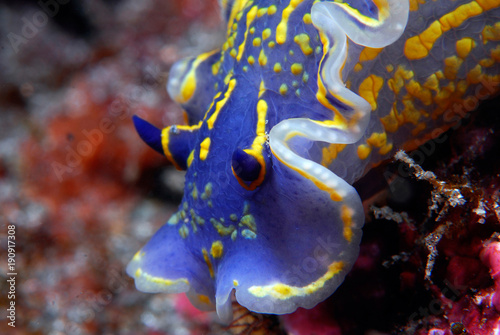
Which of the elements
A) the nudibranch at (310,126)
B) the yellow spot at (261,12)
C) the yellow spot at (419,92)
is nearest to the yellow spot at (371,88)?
the nudibranch at (310,126)

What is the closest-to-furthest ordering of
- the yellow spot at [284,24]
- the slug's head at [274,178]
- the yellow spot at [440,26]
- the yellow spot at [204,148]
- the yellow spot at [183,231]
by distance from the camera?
1. the slug's head at [274,178]
2. the yellow spot at [440,26]
3. the yellow spot at [284,24]
4. the yellow spot at [204,148]
5. the yellow spot at [183,231]

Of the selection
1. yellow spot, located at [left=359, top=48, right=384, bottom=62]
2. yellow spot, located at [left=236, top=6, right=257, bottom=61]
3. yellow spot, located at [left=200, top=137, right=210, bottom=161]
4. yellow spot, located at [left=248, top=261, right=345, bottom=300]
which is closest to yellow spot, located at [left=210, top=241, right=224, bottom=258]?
yellow spot, located at [left=248, top=261, right=345, bottom=300]

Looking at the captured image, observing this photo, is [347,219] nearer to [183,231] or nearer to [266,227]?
[266,227]

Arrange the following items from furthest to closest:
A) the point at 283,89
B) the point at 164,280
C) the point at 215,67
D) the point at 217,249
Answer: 1. the point at 215,67
2. the point at 164,280
3. the point at 217,249
4. the point at 283,89

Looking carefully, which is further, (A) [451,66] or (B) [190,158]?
(B) [190,158]

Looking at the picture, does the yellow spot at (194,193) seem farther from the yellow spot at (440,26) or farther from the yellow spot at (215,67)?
the yellow spot at (440,26)

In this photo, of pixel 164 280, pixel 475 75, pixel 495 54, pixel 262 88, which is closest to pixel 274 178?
pixel 262 88
